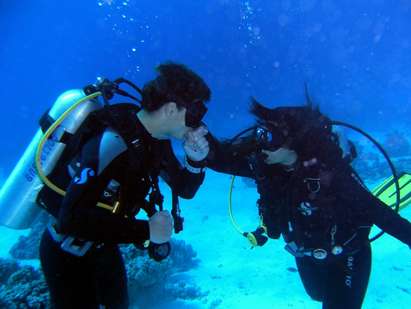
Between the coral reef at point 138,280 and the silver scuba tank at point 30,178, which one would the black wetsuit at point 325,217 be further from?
the coral reef at point 138,280

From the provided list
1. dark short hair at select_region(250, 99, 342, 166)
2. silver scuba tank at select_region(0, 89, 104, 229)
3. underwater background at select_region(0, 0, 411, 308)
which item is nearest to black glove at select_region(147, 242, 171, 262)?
silver scuba tank at select_region(0, 89, 104, 229)

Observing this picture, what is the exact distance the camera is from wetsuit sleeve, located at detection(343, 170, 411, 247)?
141 inches

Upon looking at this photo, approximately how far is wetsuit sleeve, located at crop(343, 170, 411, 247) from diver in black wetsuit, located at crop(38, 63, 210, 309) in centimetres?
182

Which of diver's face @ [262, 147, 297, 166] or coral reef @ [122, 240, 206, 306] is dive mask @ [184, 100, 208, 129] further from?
coral reef @ [122, 240, 206, 306]

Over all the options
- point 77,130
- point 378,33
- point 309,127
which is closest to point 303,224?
point 309,127

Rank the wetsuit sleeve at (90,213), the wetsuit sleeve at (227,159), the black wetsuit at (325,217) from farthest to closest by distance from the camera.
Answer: the wetsuit sleeve at (227,159) → the black wetsuit at (325,217) → the wetsuit sleeve at (90,213)

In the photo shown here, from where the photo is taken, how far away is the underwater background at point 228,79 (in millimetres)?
7391

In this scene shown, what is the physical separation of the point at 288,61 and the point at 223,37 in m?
12.6

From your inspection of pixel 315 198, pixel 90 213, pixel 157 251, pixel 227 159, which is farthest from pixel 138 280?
pixel 90 213

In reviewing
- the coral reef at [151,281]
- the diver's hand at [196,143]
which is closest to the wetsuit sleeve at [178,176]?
the diver's hand at [196,143]

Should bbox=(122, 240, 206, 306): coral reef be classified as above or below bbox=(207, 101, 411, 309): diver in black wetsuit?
below

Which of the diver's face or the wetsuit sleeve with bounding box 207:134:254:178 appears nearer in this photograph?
the diver's face

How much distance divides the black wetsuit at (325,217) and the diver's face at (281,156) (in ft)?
0.40

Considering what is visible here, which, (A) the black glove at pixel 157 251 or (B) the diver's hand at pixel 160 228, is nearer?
(B) the diver's hand at pixel 160 228
